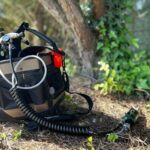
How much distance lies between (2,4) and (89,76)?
2.96 meters

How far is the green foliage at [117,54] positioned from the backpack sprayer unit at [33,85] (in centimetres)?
55

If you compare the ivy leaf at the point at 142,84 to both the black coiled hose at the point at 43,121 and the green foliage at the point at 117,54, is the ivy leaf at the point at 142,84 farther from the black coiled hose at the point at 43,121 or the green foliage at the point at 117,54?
the black coiled hose at the point at 43,121

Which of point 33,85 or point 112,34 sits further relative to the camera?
point 112,34

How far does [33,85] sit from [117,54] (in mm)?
1096

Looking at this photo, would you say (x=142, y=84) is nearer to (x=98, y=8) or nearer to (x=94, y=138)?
(x=98, y=8)

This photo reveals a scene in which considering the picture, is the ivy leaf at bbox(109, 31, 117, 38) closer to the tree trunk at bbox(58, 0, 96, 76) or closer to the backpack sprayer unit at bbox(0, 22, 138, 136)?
the tree trunk at bbox(58, 0, 96, 76)

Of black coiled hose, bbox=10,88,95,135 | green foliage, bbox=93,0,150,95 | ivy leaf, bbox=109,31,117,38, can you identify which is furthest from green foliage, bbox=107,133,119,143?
ivy leaf, bbox=109,31,117,38

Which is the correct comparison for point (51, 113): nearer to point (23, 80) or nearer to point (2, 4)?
point (23, 80)

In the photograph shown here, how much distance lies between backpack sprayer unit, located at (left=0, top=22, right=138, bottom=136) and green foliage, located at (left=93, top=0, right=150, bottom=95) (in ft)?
1.80

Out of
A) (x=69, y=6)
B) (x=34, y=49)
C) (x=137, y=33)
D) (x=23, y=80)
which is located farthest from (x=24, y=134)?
(x=137, y=33)

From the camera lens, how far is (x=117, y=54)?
10.7 ft

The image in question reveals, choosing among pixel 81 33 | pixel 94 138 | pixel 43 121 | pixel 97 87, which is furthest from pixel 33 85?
pixel 81 33

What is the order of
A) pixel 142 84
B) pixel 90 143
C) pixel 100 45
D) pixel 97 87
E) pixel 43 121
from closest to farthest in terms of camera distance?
pixel 90 143 < pixel 43 121 < pixel 142 84 < pixel 97 87 < pixel 100 45

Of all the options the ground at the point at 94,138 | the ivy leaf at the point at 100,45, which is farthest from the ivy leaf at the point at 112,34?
the ground at the point at 94,138
